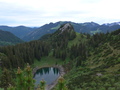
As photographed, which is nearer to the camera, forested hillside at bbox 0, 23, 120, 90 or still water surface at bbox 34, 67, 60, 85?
forested hillside at bbox 0, 23, 120, 90

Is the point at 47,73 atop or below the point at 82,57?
below

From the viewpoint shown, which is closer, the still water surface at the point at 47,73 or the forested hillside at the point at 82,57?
the forested hillside at the point at 82,57

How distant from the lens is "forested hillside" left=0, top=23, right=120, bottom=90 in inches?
2090

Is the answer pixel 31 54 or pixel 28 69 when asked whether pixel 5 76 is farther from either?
pixel 31 54

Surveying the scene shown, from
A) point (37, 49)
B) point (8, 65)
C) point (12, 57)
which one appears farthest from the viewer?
point (37, 49)

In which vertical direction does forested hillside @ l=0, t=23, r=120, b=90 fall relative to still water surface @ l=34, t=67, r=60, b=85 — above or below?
above

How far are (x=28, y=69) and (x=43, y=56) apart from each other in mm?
128023

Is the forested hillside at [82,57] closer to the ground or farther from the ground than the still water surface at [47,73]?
farther from the ground

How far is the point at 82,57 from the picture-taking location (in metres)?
98.1

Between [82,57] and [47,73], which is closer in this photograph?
[82,57]

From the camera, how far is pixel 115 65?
61.3m

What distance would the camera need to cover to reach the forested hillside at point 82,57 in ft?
174

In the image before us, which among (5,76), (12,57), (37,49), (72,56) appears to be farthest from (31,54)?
(5,76)

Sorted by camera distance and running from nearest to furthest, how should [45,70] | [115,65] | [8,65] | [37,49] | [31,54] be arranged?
1. [115,65]
2. [8,65]
3. [45,70]
4. [31,54]
5. [37,49]
